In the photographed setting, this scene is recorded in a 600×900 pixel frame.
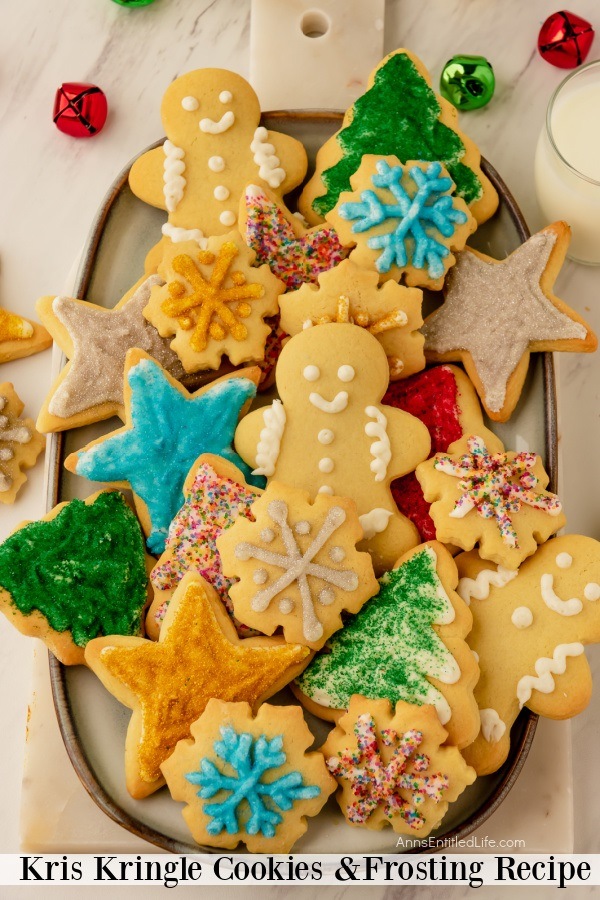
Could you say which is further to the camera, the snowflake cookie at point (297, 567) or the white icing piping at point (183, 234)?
the white icing piping at point (183, 234)

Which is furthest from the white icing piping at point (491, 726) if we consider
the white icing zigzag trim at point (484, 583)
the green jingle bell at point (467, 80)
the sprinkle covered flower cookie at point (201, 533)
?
the green jingle bell at point (467, 80)

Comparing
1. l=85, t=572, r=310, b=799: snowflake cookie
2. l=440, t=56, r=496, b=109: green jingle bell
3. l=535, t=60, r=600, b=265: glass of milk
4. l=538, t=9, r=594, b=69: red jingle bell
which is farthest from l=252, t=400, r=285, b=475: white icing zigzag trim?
l=538, t=9, r=594, b=69: red jingle bell

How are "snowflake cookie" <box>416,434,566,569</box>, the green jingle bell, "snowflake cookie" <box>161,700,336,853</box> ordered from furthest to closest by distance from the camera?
the green jingle bell → "snowflake cookie" <box>416,434,566,569</box> → "snowflake cookie" <box>161,700,336,853</box>

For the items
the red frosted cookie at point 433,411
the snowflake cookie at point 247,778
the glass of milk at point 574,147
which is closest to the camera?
the snowflake cookie at point 247,778

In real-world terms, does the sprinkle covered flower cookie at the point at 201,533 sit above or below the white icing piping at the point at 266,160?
below

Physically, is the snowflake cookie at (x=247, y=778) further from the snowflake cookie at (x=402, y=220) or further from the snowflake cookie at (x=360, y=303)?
the snowflake cookie at (x=402, y=220)

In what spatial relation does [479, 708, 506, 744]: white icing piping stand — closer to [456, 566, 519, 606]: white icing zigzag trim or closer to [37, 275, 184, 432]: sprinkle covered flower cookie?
[456, 566, 519, 606]: white icing zigzag trim

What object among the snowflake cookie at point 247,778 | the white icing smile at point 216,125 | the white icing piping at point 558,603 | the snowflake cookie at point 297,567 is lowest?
the snowflake cookie at point 247,778
